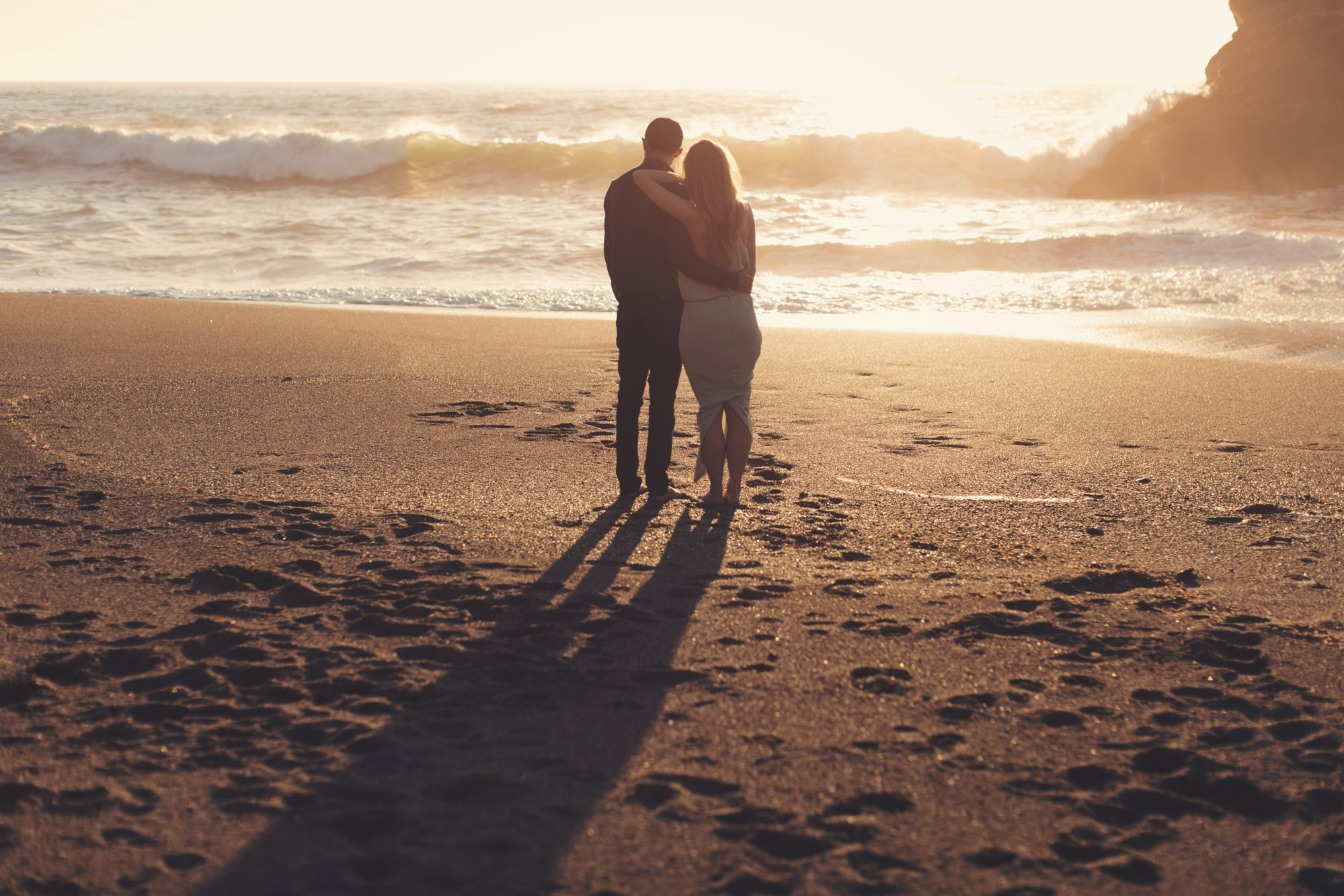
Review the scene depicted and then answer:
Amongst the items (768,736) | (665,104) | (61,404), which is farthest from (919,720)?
(665,104)

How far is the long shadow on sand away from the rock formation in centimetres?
2225

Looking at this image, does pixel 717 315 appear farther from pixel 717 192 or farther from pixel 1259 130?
pixel 1259 130

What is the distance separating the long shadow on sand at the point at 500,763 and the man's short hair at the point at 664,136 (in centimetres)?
187

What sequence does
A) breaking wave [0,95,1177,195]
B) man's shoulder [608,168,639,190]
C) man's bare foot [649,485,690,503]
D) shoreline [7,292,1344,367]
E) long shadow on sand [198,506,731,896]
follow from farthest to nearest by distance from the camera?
1. breaking wave [0,95,1177,195]
2. shoreline [7,292,1344,367]
3. man's bare foot [649,485,690,503]
4. man's shoulder [608,168,639,190]
5. long shadow on sand [198,506,731,896]

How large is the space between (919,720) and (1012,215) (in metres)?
17.7

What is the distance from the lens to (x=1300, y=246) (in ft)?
43.4

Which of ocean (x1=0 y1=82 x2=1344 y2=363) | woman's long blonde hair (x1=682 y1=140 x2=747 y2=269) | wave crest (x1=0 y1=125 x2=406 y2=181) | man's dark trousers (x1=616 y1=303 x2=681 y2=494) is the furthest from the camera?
wave crest (x1=0 y1=125 x2=406 y2=181)

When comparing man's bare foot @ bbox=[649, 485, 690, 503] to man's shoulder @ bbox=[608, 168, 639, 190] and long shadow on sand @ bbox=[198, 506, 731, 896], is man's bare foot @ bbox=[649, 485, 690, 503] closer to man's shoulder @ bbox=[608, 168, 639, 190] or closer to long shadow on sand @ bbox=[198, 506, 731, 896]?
long shadow on sand @ bbox=[198, 506, 731, 896]

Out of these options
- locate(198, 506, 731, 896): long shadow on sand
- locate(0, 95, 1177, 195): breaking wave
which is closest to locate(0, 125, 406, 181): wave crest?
locate(0, 95, 1177, 195): breaking wave

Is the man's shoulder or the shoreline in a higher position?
the man's shoulder

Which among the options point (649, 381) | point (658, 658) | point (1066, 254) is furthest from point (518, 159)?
point (658, 658)

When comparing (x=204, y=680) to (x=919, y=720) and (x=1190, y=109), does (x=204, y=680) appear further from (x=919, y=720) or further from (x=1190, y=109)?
(x=1190, y=109)

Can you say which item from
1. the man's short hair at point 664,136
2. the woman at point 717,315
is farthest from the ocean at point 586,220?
the man's short hair at point 664,136

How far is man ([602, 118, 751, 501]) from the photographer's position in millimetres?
4223
